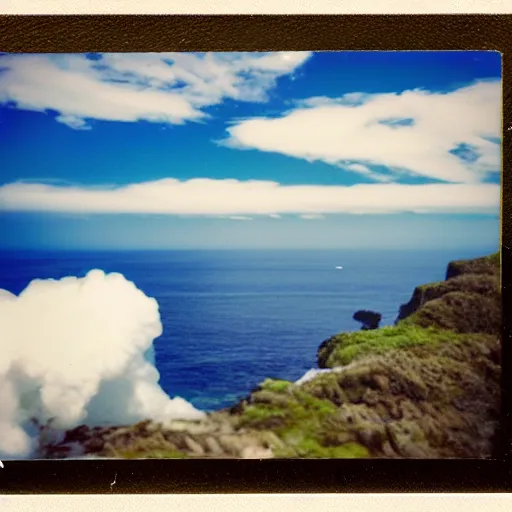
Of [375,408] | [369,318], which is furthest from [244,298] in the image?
[375,408]
